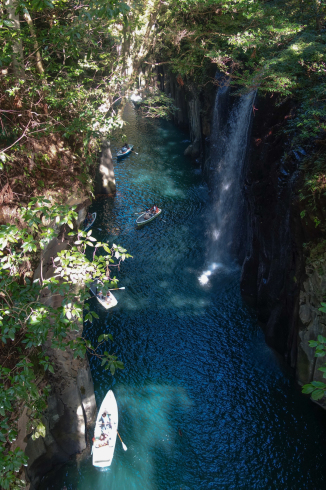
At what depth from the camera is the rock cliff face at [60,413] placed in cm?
923

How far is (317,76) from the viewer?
473 inches

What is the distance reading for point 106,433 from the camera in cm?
1017

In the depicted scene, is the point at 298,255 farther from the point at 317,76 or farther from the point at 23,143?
the point at 23,143

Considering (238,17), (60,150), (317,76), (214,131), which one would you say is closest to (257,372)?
(60,150)

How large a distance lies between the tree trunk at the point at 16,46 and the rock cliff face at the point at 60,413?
3.79 meters

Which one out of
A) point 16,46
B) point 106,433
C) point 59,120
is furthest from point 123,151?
point 106,433

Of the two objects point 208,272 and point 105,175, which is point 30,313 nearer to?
point 208,272

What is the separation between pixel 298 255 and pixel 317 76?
22.3ft

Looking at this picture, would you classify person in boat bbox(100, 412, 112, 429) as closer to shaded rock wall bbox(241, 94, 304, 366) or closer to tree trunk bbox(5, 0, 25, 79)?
shaded rock wall bbox(241, 94, 304, 366)

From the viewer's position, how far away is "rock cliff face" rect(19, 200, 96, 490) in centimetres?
923

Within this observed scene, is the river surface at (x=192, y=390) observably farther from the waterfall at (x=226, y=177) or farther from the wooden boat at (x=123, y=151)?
the wooden boat at (x=123, y=151)

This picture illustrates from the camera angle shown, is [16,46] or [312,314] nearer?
[16,46]

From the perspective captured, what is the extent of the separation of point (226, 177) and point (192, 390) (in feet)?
39.7

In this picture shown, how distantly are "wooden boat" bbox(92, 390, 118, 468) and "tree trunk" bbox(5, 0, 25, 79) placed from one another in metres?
10.2
